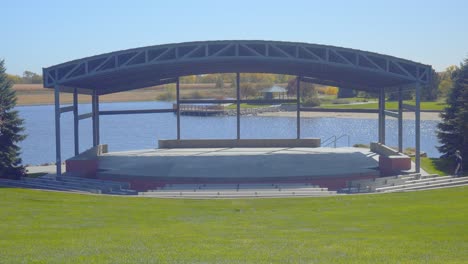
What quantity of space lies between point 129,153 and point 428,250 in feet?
84.1

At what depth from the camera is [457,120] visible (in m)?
28.7

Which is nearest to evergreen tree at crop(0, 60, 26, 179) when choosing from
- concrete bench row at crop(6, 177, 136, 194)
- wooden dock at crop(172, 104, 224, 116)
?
concrete bench row at crop(6, 177, 136, 194)

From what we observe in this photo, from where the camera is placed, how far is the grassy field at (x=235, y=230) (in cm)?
888

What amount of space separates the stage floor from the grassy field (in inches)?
271

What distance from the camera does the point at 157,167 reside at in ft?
91.2

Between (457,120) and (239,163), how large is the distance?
32.9 feet

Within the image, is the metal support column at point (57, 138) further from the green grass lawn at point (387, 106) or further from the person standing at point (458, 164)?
A: the green grass lawn at point (387, 106)

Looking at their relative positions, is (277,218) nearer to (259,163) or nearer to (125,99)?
(259,163)

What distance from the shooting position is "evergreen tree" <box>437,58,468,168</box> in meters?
28.1

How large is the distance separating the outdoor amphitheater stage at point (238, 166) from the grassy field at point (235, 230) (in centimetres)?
634

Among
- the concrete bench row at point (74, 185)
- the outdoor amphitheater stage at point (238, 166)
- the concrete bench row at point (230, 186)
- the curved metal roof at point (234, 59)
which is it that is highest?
the curved metal roof at point (234, 59)

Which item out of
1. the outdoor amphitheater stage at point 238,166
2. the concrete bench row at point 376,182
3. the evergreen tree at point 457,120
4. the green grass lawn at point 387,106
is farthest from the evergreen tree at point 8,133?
the green grass lawn at point 387,106

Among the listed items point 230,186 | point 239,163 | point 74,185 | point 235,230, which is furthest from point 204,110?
point 235,230

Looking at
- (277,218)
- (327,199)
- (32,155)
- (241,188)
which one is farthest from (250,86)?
(277,218)
